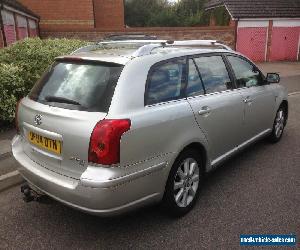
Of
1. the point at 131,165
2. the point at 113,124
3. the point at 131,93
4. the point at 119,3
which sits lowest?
the point at 131,165

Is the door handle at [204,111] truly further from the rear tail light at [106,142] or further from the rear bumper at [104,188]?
the rear tail light at [106,142]

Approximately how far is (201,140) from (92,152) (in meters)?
1.34

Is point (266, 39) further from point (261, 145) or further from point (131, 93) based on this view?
point (131, 93)

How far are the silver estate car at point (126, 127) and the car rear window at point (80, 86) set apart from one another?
1 cm

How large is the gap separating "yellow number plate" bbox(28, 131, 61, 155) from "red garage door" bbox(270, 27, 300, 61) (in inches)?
880

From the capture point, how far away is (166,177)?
3.24 meters

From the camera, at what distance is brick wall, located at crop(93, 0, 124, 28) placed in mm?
28609

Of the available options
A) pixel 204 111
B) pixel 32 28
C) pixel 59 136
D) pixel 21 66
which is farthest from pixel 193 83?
pixel 32 28

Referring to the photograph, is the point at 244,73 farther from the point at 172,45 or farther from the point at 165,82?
the point at 165,82

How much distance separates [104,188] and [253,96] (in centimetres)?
283

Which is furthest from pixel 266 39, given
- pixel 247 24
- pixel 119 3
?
pixel 119 3

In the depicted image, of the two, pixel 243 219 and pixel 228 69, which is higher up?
pixel 228 69

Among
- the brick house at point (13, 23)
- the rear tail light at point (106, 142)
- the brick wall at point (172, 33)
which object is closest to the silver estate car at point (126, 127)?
the rear tail light at point (106, 142)

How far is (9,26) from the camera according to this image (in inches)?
641
